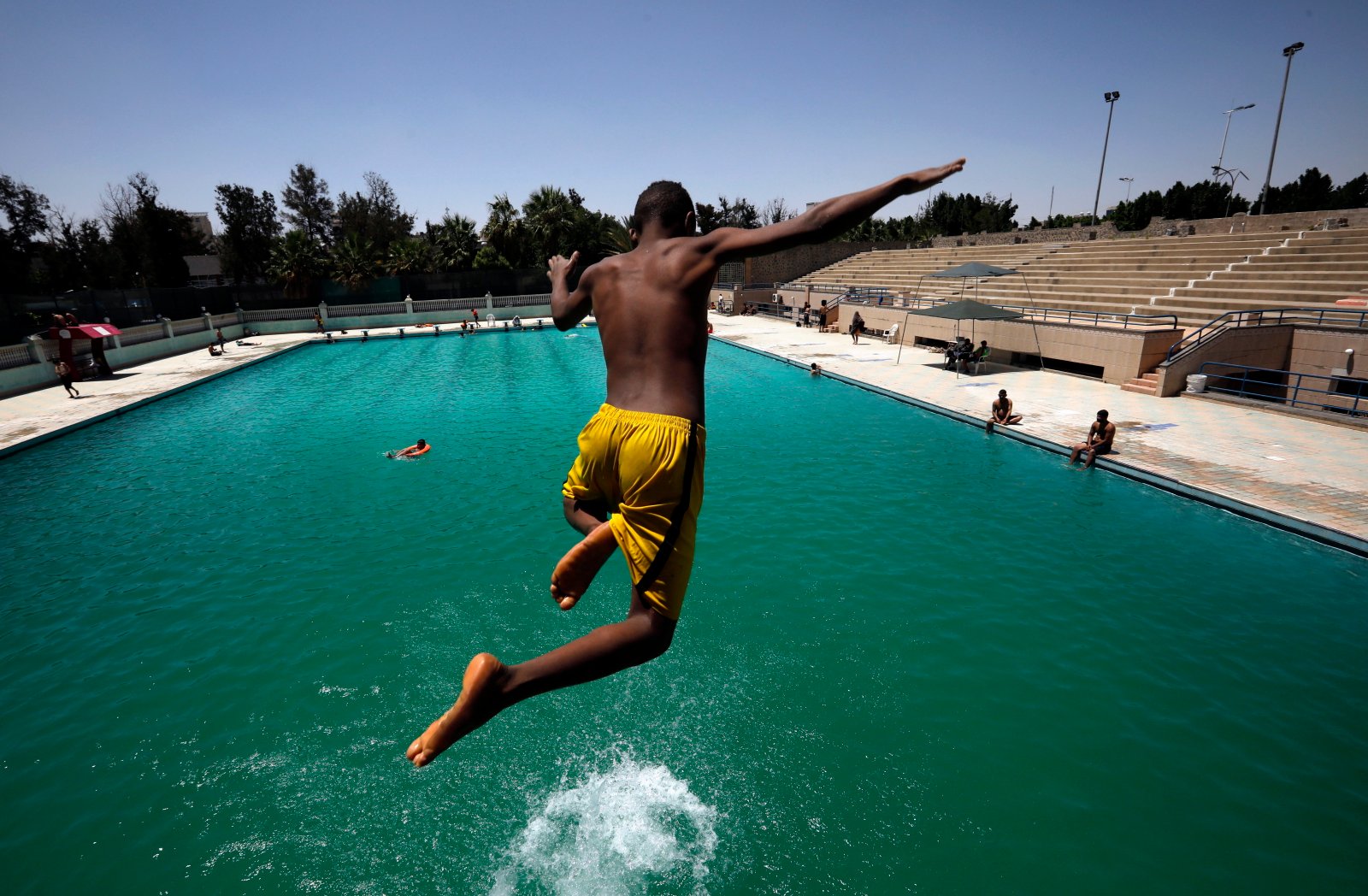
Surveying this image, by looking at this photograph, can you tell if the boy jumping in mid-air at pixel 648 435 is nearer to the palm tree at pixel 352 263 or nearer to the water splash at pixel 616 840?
the water splash at pixel 616 840

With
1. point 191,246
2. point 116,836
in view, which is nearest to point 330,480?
point 116,836

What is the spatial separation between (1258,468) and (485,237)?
49586mm

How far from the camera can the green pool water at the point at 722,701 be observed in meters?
4.61

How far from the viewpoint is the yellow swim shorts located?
6.80 ft

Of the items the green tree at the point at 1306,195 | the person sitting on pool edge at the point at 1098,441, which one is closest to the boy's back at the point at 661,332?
the person sitting on pool edge at the point at 1098,441

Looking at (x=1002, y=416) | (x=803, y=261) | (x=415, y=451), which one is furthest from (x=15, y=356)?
(x=803, y=261)

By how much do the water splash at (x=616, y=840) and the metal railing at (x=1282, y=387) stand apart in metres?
17.4

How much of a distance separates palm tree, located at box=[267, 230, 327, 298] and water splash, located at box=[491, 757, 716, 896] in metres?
48.1

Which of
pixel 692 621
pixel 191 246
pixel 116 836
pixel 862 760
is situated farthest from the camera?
pixel 191 246

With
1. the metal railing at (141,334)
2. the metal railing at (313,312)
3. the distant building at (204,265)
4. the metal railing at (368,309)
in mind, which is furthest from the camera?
the distant building at (204,265)

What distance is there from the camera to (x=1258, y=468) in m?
11.1

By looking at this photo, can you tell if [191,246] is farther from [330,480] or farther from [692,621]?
[692,621]

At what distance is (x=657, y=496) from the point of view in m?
2.08

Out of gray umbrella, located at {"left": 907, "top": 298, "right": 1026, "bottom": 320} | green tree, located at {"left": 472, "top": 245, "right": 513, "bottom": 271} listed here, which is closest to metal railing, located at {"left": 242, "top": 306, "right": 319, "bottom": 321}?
green tree, located at {"left": 472, "top": 245, "right": 513, "bottom": 271}
